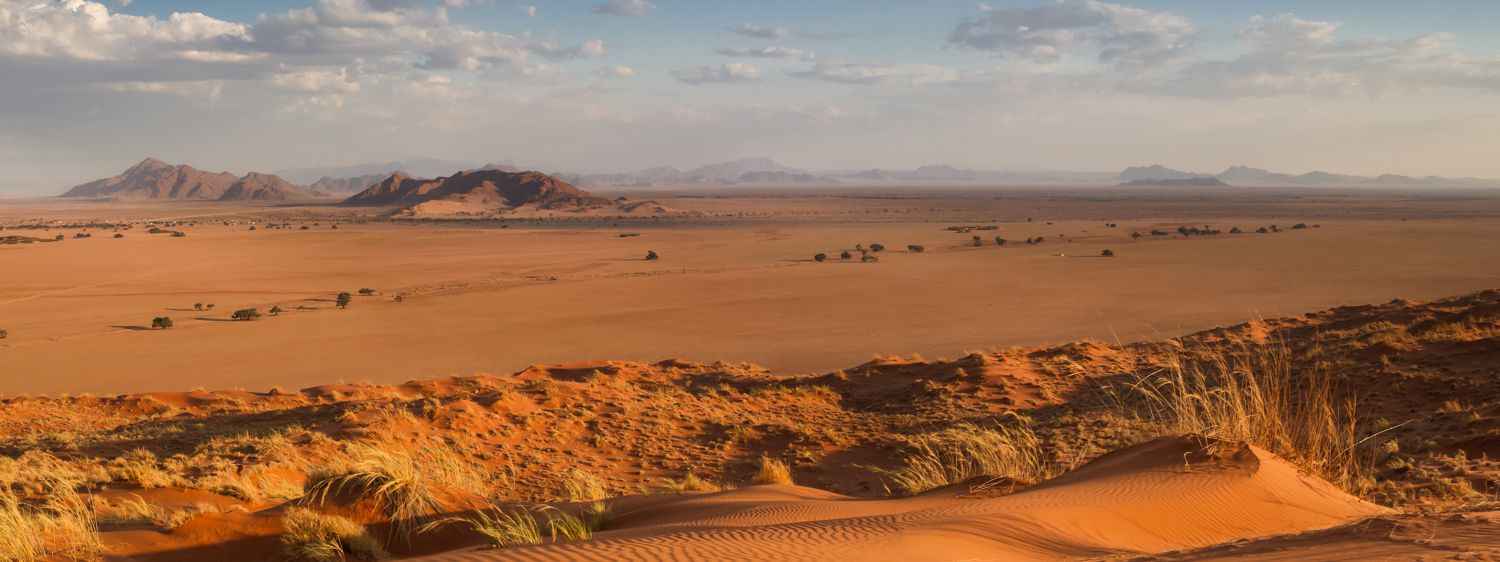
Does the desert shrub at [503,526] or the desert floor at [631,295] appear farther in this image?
the desert floor at [631,295]

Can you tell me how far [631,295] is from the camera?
126 ft

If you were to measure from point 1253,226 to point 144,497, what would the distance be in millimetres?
85240

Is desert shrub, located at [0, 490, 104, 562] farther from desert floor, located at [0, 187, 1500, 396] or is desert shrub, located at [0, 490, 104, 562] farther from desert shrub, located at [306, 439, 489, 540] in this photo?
desert floor, located at [0, 187, 1500, 396]

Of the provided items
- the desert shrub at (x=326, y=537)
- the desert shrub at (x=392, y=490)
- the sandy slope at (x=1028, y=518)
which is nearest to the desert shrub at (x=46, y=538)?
the desert shrub at (x=326, y=537)

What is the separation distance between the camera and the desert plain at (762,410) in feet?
21.7

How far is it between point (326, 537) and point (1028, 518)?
196 inches

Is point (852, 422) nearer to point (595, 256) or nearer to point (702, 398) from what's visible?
point (702, 398)

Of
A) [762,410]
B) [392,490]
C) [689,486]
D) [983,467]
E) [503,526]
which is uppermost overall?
[392,490]

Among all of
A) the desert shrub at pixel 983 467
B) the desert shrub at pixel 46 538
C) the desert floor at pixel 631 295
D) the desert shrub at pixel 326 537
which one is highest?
the desert shrub at pixel 46 538

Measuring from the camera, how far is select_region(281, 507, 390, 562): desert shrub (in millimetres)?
6625

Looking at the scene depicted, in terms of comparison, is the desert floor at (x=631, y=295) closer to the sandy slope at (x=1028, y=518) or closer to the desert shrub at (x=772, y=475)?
the desert shrub at (x=772, y=475)

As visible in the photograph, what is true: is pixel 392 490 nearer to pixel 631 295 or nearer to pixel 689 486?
pixel 689 486

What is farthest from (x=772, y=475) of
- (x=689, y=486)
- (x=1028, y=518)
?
(x=1028, y=518)

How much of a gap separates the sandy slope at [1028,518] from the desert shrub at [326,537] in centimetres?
140
